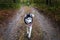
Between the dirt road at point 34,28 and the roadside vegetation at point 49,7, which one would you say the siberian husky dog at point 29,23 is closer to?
the dirt road at point 34,28

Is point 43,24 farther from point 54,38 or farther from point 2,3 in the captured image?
point 2,3

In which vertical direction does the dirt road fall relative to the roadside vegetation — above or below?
below

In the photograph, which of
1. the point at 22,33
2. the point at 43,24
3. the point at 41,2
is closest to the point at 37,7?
the point at 41,2

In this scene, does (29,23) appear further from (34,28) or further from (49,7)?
(49,7)

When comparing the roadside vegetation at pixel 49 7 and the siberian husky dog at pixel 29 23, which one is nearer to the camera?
the siberian husky dog at pixel 29 23

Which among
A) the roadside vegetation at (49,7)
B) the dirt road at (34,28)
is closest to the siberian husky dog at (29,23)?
the dirt road at (34,28)

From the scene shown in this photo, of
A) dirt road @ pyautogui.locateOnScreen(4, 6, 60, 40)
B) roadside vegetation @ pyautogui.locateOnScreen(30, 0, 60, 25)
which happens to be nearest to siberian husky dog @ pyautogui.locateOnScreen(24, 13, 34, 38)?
dirt road @ pyautogui.locateOnScreen(4, 6, 60, 40)

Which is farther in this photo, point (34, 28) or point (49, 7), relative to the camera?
point (49, 7)

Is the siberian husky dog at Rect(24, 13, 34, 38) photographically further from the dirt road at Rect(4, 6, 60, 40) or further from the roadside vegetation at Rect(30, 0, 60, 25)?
the roadside vegetation at Rect(30, 0, 60, 25)

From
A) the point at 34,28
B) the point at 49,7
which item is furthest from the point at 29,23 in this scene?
the point at 49,7

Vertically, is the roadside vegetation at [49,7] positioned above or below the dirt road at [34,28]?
above

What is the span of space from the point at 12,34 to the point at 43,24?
0.33 m

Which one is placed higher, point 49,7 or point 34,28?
point 49,7

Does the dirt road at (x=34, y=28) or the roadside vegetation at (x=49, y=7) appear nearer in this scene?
the dirt road at (x=34, y=28)
